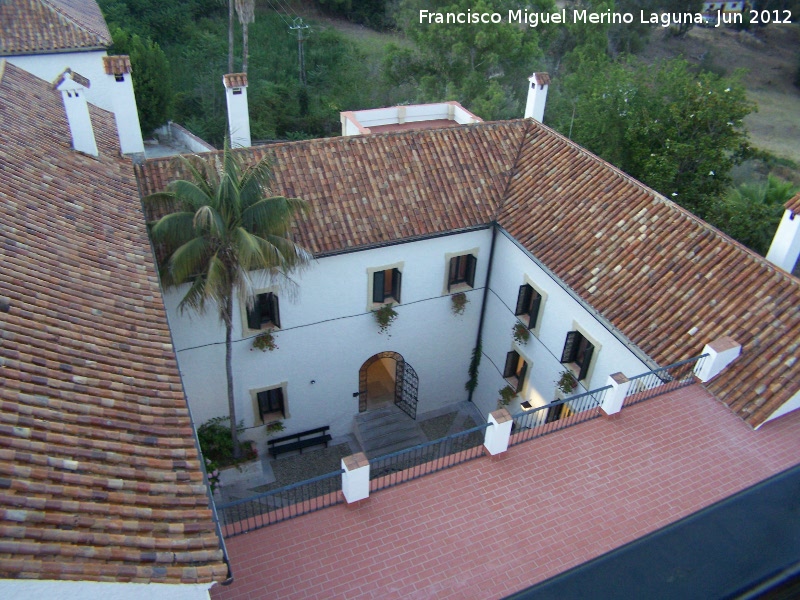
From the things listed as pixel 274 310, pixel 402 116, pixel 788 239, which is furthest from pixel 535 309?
pixel 402 116

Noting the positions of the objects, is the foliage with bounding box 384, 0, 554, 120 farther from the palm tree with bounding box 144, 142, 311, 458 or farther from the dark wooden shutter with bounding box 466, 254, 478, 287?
the palm tree with bounding box 144, 142, 311, 458

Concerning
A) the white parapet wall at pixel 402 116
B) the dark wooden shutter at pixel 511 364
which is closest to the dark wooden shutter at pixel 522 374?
the dark wooden shutter at pixel 511 364

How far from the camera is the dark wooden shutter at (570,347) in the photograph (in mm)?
16125

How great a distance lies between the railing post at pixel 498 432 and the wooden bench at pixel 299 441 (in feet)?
28.3

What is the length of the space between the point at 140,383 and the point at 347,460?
10.9 ft

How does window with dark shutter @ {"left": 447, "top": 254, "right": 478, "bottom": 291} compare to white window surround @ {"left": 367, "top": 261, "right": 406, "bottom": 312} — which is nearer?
white window surround @ {"left": 367, "top": 261, "right": 406, "bottom": 312}

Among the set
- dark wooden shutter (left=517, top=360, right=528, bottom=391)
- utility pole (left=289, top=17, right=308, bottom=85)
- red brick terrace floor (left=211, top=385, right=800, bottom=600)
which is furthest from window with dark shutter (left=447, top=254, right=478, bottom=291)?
utility pole (left=289, top=17, right=308, bottom=85)

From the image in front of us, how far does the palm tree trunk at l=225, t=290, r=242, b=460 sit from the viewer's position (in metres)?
14.8

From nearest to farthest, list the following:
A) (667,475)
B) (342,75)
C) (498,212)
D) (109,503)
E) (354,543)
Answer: (109,503) → (354,543) → (667,475) → (498,212) → (342,75)

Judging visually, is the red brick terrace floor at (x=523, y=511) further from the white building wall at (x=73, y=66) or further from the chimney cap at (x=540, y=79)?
the white building wall at (x=73, y=66)

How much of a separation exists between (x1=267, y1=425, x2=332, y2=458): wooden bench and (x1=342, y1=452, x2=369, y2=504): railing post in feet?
28.3

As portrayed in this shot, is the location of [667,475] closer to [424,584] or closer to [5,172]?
[424,584]

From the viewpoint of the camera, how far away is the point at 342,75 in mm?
43906

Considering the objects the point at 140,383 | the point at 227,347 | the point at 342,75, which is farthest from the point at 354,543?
the point at 342,75
